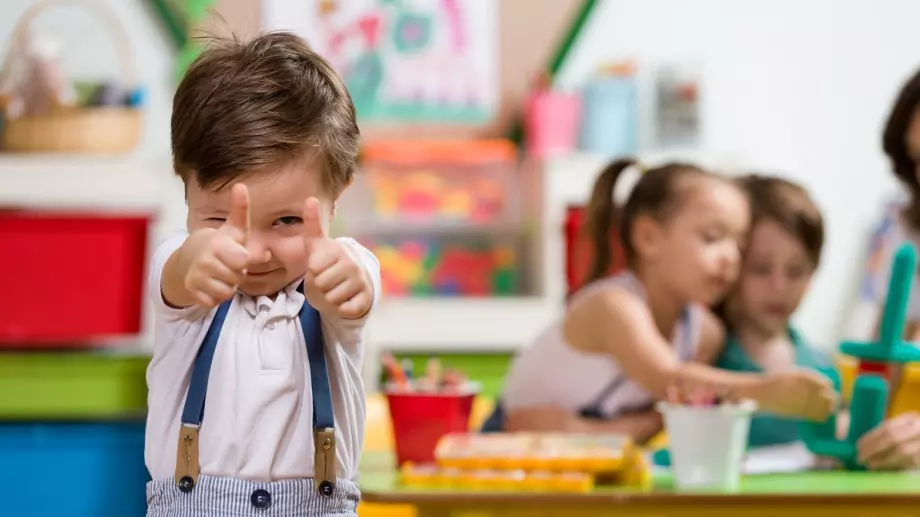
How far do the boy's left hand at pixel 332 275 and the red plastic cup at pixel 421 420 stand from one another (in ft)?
1.54

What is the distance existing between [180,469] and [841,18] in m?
3.20

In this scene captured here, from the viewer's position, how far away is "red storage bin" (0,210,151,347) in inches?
110

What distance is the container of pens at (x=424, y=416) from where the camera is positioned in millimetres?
1149

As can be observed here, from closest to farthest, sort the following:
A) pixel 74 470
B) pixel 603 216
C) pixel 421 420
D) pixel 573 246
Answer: pixel 421 420 < pixel 74 470 < pixel 603 216 < pixel 573 246

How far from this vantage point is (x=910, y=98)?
5.71 ft

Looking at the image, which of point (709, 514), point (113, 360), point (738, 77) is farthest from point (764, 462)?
point (738, 77)

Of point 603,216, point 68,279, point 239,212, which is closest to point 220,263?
point 239,212

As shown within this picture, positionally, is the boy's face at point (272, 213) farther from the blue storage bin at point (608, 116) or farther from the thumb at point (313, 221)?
the blue storage bin at point (608, 116)

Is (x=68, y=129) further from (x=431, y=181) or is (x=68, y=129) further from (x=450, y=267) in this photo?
(x=450, y=267)

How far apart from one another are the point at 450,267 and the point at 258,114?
8.35ft

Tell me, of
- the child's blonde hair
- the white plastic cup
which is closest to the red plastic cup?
the white plastic cup

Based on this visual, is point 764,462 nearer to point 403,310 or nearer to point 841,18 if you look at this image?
point 403,310

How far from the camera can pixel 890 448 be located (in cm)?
120

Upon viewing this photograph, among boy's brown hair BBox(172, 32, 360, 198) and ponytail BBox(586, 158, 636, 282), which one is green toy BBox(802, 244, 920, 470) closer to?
ponytail BBox(586, 158, 636, 282)
